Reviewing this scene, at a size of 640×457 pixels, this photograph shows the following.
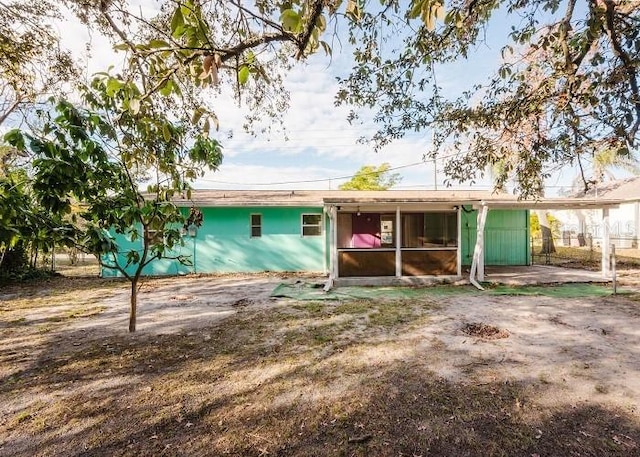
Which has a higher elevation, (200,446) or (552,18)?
(552,18)

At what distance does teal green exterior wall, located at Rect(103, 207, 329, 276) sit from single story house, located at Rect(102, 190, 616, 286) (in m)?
0.04

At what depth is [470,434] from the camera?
262 cm

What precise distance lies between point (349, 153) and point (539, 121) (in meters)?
23.3

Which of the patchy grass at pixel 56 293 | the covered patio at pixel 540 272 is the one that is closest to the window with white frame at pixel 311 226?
the covered patio at pixel 540 272

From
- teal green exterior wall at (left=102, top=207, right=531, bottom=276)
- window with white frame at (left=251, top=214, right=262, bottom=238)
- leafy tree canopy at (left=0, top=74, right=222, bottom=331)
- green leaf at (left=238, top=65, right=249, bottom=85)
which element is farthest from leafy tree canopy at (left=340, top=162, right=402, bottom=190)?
green leaf at (left=238, top=65, right=249, bottom=85)

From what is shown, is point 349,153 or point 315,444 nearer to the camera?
point 315,444

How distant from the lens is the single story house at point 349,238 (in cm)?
962

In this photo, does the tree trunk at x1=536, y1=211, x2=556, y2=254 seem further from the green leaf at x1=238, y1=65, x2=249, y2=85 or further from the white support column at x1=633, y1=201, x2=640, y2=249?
the green leaf at x1=238, y1=65, x2=249, y2=85

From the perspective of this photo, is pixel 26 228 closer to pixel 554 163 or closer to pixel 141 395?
pixel 141 395

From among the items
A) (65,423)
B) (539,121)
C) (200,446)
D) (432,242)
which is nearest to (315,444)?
(200,446)

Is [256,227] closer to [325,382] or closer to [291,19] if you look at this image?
[325,382]

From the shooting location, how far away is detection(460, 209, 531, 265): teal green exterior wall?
1266cm

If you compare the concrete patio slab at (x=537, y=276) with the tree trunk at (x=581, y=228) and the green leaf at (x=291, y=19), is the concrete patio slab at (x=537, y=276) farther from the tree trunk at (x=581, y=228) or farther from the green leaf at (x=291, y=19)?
the tree trunk at (x=581, y=228)

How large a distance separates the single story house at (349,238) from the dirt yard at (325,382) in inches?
117
